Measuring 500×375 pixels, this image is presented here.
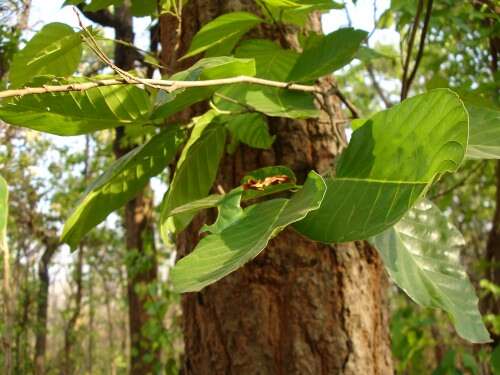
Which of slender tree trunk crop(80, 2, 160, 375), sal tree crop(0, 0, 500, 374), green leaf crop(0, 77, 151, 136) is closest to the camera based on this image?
sal tree crop(0, 0, 500, 374)

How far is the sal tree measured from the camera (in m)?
0.46

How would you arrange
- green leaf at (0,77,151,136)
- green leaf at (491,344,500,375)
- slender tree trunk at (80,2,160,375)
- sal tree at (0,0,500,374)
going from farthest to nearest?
1. slender tree trunk at (80,2,160,375)
2. green leaf at (491,344,500,375)
3. green leaf at (0,77,151,136)
4. sal tree at (0,0,500,374)

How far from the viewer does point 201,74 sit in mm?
552

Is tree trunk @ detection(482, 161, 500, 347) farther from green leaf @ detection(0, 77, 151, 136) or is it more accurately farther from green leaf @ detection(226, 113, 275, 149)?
green leaf @ detection(0, 77, 151, 136)

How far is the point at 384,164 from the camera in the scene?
0.48m

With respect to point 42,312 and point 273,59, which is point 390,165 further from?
point 42,312

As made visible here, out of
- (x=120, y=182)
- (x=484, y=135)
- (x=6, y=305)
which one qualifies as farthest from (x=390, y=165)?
(x=6, y=305)

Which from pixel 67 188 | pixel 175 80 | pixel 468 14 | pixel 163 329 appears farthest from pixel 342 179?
pixel 67 188

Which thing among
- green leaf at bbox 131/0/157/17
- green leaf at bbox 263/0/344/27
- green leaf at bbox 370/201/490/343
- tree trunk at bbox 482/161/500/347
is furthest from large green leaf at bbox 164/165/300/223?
tree trunk at bbox 482/161/500/347

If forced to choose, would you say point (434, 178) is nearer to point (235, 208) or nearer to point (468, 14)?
point (235, 208)

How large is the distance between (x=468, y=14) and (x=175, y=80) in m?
2.21

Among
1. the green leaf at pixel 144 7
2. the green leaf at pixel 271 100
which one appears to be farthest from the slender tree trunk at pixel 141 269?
the green leaf at pixel 271 100

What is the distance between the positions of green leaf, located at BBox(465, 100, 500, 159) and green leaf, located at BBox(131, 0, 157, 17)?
0.57m

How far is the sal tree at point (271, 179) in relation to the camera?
0.46 meters
